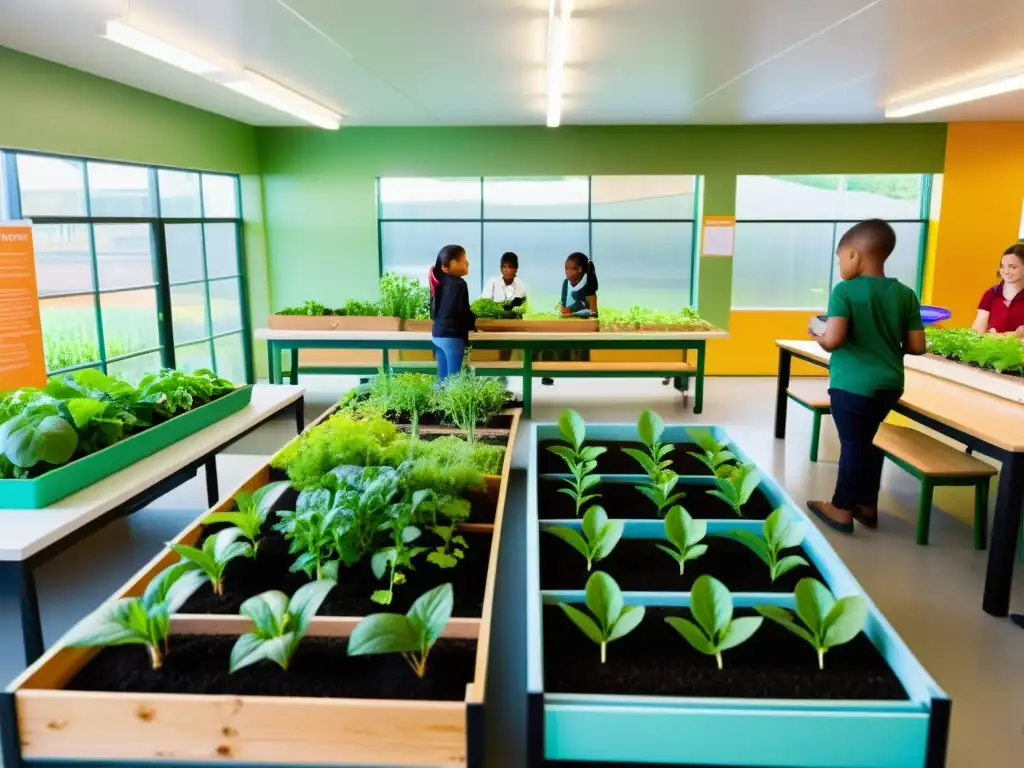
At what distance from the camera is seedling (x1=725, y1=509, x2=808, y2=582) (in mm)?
2430

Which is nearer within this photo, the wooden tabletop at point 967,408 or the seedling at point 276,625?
the seedling at point 276,625

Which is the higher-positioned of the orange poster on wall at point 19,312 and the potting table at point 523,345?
the orange poster on wall at point 19,312

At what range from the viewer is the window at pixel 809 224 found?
9.18 m

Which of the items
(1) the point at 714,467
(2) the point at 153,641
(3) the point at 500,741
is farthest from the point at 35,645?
(1) the point at 714,467

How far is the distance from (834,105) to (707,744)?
718 cm

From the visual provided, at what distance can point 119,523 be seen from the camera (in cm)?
454

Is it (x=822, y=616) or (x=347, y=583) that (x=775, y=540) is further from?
(x=347, y=583)

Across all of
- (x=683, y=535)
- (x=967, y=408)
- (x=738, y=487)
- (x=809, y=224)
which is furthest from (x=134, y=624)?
(x=809, y=224)

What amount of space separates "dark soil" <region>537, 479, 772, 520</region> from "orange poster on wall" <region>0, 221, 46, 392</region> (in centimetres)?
374

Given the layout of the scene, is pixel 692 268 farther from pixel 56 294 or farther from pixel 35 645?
pixel 35 645

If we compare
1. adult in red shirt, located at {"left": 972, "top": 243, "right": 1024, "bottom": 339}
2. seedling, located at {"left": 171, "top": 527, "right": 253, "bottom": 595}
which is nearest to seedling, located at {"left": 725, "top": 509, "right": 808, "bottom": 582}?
seedling, located at {"left": 171, "top": 527, "right": 253, "bottom": 595}

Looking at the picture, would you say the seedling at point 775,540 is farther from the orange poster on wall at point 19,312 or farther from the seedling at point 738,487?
the orange poster on wall at point 19,312

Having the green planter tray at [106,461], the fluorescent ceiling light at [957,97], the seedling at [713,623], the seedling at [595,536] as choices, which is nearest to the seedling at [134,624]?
the green planter tray at [106,461]

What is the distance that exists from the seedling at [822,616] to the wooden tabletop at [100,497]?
2.26 m
